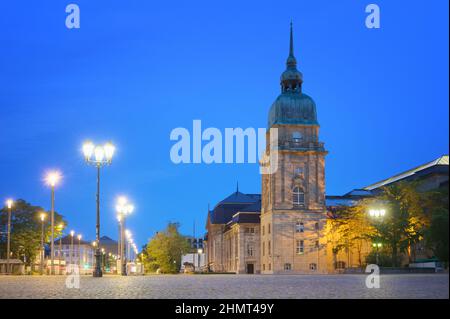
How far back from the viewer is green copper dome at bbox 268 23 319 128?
4166 inches

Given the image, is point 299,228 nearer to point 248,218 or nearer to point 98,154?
point 248,218

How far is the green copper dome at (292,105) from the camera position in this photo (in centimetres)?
10581

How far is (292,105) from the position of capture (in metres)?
106

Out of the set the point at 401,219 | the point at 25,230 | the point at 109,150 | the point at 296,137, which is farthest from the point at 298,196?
the point at 109,150

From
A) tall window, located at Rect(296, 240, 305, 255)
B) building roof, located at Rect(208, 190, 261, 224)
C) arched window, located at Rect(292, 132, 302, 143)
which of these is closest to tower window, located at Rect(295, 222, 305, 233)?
tall window, located at Rect(296, 240, 305, 255)

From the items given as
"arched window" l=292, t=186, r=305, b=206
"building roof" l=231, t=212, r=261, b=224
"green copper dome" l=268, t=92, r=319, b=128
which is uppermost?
"green copper dome" l=268, t=92, r=319, b=128

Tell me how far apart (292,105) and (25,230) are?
45521 millimetres

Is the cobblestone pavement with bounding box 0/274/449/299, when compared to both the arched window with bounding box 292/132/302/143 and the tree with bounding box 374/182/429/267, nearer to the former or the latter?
the tree with bounding box 374/182/429/267

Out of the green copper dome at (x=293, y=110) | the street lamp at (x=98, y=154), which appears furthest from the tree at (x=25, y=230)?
the street lamp at (x=98, y=154)

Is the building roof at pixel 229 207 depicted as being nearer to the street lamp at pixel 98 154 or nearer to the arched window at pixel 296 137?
the arched window at pixel 296 137

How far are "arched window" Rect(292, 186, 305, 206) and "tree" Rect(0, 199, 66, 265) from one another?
120ft
